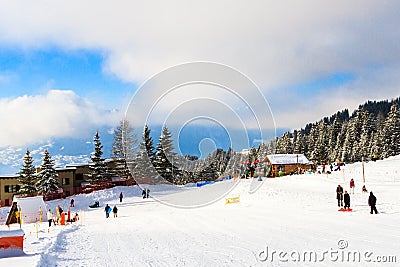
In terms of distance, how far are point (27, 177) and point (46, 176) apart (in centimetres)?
261

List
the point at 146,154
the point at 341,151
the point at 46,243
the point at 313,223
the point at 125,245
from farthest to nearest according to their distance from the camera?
the point at 341,151, the point at 146,154, the point at 313,223, the point at 46,243, the point at 125,245

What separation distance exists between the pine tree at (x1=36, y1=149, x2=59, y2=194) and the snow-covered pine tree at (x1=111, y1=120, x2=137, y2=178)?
9662mm

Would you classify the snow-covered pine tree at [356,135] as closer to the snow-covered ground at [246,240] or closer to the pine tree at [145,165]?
the pine tree at [145,165]

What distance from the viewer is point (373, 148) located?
75.8m

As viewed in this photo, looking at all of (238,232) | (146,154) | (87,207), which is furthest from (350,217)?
(146,154)

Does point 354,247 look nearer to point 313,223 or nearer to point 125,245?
point 313,223

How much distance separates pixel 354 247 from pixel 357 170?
4195 centimetres

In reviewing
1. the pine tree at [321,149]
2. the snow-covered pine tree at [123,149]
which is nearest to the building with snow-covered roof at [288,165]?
the pine tree at [321,149]

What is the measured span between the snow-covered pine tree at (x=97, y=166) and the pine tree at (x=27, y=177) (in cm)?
790

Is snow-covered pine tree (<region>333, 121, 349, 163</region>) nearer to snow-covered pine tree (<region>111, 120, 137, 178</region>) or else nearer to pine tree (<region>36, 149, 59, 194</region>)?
snow-covered pine tree (<region>111, 120, 137, 178</region>)

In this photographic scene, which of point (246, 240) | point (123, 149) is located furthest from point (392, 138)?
point (246, 240)

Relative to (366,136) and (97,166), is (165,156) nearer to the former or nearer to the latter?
(97,166)

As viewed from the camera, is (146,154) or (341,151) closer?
(146,154)

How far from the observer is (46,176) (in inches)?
2040
